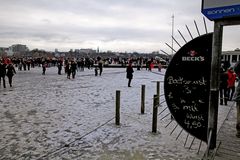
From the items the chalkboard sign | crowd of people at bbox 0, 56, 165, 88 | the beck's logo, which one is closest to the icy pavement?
the chalkboard sign

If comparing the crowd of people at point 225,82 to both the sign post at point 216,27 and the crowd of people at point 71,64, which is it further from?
the sign post at point 216,27

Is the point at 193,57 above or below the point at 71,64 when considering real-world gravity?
above

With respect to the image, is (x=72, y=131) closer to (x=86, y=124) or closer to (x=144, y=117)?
(x=86, y=124)

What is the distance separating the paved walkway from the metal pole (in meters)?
0.53

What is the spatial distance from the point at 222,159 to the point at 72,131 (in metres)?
3.81

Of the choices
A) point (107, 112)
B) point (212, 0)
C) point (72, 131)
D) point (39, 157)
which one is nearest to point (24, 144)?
point (39, 157)

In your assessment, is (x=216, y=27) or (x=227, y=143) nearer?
(x=216, y=27)

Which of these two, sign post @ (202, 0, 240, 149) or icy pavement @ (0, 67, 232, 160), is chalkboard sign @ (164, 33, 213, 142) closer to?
sign post @ (202, 0, 240, 149)

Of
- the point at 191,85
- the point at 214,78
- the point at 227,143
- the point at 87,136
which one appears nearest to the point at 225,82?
the point at 227,143

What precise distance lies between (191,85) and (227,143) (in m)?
1.66

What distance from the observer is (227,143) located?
577cm

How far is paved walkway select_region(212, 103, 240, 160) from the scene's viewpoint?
4.99m

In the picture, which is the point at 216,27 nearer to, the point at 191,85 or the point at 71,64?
the point at 191,85

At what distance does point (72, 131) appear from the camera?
7.10 m
